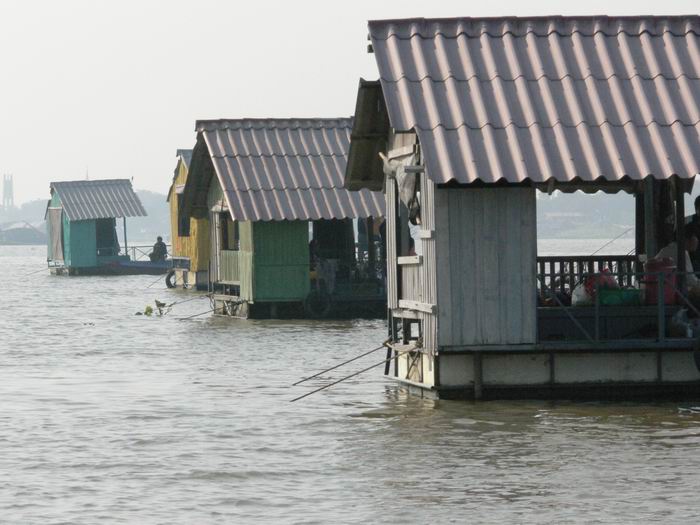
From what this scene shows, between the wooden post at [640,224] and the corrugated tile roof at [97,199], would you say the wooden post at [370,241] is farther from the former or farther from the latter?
the corrugated tile roof at [97,199]

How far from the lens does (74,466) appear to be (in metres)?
13.6

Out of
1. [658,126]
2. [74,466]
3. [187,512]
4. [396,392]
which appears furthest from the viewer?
[396,392]

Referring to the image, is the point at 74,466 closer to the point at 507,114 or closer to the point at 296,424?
the point at 296,424

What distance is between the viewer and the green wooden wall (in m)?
33.2

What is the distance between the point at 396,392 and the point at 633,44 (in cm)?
501

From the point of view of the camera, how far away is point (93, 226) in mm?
69062

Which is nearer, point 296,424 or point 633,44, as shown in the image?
point 296,424

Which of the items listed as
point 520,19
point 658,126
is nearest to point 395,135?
point 520,19

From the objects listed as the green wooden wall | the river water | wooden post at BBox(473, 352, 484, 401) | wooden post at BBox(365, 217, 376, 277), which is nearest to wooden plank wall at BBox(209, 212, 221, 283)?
the green wooden wall

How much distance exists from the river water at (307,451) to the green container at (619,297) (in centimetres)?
137

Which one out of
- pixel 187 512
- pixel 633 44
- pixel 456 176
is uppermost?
pixel 633 44

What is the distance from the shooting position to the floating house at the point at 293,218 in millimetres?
33000

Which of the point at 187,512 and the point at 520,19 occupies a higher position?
the point at 520,19

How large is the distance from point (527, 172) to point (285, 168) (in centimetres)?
1776
